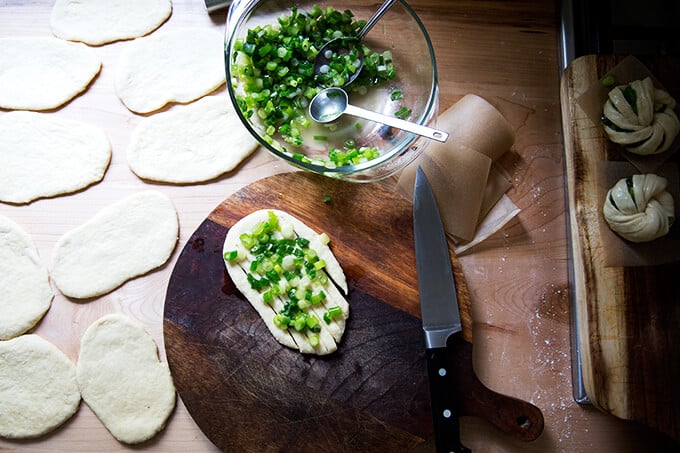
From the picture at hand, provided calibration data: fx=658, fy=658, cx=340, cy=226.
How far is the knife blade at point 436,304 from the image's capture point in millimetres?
1599

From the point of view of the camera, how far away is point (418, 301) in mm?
1721

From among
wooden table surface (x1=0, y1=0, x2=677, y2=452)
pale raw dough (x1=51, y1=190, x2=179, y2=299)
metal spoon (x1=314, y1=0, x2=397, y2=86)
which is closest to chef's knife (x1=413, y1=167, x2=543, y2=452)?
wooden table surface (x1=0, y1=0, x2=677, y2=452)

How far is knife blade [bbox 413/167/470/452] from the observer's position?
1599 millimetres

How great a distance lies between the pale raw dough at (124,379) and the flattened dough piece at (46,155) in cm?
40

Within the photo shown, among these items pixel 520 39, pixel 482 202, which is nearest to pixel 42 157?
pixel 482 202

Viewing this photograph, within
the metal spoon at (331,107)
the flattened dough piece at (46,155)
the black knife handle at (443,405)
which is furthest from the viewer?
the flattened dough piece at (46,155)

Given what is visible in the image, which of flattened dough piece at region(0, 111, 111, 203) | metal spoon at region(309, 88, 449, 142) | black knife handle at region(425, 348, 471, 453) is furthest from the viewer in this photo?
flattened dough piece at region(0, 111, 111, 203)

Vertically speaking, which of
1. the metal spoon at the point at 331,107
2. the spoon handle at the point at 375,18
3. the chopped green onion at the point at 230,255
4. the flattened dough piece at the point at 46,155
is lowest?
the chopped green onion at the point at 230,255

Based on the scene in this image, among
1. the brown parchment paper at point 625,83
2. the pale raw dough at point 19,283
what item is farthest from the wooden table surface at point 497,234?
the brown parchment paper at point 625,83

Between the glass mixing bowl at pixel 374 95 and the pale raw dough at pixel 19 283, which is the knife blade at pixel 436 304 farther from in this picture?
the pale raw dough at pixel 19 283

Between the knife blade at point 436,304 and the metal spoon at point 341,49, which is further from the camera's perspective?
the metal spoon at point 341,49

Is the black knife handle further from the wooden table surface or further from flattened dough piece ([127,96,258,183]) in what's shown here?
flattened dough piece ([127,96,258,183])

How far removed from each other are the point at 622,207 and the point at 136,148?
1308mm

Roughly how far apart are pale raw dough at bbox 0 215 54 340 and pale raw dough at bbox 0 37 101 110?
359 mm
